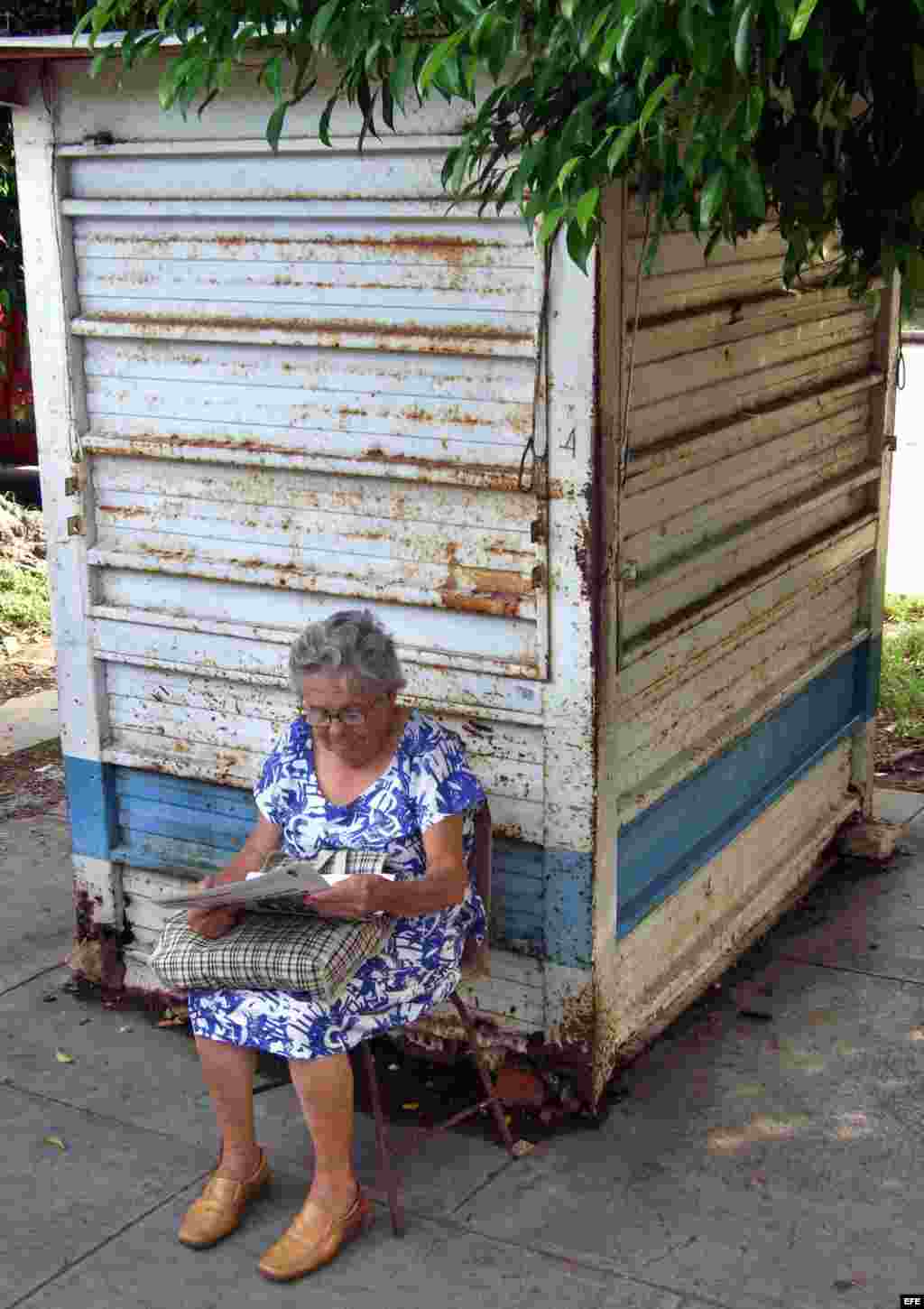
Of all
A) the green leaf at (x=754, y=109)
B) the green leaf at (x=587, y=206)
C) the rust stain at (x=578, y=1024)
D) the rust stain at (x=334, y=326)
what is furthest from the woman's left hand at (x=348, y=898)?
the green leaf at (x=754, y=109)

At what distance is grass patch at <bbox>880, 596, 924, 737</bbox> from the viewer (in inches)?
293

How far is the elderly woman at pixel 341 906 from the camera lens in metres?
3.71

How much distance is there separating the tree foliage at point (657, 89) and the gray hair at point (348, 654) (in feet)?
3.29

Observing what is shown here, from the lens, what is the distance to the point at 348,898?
3662mm

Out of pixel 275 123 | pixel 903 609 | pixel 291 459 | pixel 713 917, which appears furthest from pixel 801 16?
pixel 903 609

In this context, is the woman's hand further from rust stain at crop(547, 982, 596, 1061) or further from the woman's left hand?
rust stain at crop(547, 982, 596, 1061)

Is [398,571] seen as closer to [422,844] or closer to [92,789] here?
[422,844]

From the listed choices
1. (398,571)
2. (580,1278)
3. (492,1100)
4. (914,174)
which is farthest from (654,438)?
(580,1278)

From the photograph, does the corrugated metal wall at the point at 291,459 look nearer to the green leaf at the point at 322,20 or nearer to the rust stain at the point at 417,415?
the rust stain at the point at 417,415

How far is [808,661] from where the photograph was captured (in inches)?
219

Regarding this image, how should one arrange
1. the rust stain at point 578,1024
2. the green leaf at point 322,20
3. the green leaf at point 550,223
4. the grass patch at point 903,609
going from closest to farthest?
the green leaf at point 550,223
the green leaf at point 322,20
the rust stain at point 578,1024
the grass patch at point 903,609

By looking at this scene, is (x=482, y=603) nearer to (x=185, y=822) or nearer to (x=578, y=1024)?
(x=578, y=1024)

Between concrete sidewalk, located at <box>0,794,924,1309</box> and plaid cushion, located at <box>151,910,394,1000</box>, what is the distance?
0.61 meters

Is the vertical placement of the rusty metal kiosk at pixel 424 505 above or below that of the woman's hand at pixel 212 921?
above
